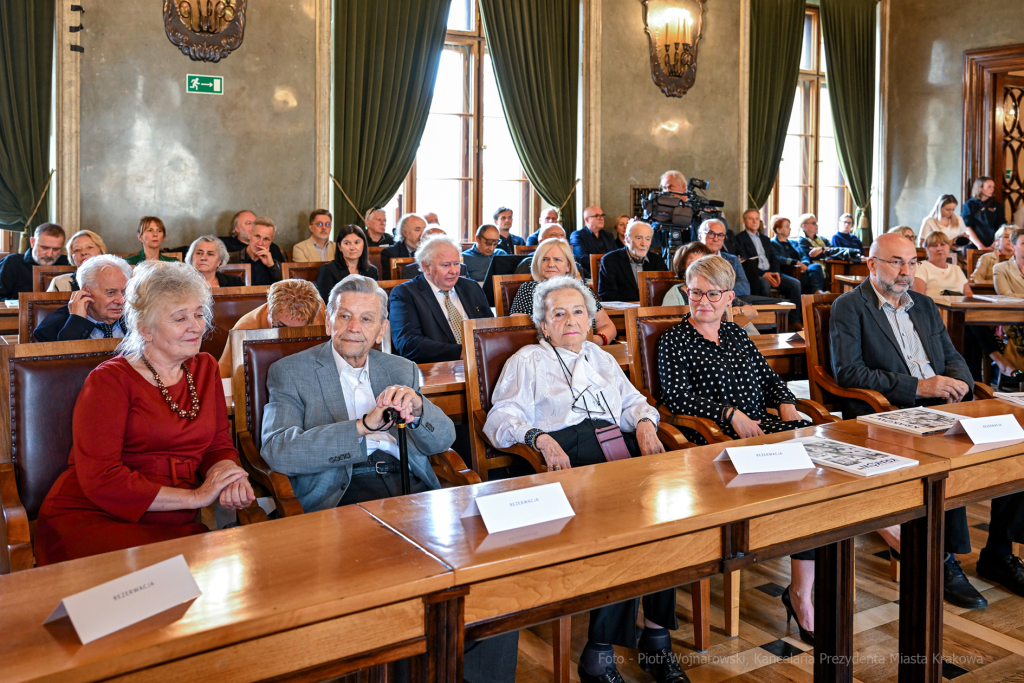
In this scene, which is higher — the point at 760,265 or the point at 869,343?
the point at 760,265

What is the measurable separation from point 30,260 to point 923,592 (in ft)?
19.1

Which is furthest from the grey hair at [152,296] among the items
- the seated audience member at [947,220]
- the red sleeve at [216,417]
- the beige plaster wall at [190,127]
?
the seated audience member at [947,220]

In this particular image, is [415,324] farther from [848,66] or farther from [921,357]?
[848,66]

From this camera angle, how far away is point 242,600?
43.7 inches

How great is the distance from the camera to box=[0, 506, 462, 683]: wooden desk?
997 mm

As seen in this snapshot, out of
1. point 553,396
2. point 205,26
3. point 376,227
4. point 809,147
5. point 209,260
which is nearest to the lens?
point 553,396

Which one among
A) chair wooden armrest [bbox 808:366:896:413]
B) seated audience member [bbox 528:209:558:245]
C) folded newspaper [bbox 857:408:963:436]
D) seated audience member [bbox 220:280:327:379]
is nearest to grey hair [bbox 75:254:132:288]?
seated audience member [bbox 220:280:327:379]

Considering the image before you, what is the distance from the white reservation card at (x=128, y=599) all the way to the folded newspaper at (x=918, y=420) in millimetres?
Result: 1768

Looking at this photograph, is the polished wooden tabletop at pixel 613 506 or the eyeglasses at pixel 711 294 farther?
the eyeglasses at pixel 711 294

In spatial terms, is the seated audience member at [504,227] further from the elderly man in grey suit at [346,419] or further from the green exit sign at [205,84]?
the elderly man in grey suit at [346,419]

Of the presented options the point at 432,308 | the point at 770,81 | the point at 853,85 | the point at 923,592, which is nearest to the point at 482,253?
the point at 432,308

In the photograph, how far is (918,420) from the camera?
2236mm

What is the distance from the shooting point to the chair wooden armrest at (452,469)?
223cm

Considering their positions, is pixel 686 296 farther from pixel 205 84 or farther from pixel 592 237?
pixel 205 84
